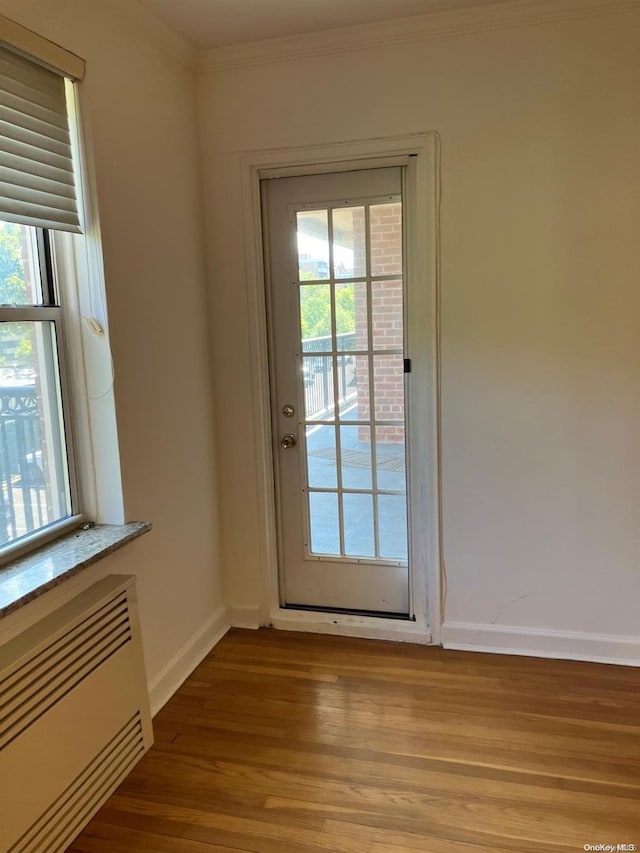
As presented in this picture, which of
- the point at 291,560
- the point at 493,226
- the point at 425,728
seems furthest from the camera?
the point at 291,560

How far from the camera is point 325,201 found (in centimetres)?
271

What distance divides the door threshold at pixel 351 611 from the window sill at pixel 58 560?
108 cm

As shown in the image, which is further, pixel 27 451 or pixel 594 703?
pixel 594 703

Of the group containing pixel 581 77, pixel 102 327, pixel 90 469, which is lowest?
pixel 90 469

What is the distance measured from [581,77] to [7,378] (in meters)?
2.29

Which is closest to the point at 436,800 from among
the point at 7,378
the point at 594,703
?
the point at 594,703

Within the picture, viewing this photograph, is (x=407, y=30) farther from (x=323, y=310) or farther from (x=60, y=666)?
(x=60, y=666)

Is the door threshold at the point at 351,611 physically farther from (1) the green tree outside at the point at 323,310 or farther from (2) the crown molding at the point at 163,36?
(2) the crown molding at the point at 163,36

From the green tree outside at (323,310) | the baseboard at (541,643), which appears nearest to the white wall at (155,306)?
the green tree outside at (323,310)

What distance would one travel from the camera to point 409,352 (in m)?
2.69

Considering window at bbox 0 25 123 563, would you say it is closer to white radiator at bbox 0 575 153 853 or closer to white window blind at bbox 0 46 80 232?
white window blind at bbox 0 46 80 232

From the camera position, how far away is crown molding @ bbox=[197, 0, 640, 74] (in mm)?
2289

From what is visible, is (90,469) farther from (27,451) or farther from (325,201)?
(325,201)

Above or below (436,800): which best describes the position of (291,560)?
above
